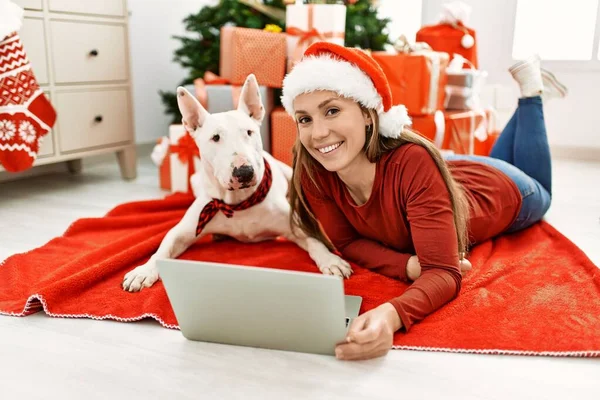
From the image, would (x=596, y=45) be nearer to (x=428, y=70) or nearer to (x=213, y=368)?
(x=428, y=70)

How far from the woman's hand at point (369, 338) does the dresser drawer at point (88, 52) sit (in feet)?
6.21

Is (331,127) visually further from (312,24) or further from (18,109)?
(18,109)

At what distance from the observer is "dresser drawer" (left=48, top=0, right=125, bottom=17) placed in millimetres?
2316

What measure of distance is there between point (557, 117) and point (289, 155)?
5.81 feet

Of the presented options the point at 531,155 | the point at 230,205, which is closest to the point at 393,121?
the point at 230,205

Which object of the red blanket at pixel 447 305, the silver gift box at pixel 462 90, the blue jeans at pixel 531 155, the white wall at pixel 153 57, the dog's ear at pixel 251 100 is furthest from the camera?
the white wall at pixel 153 57

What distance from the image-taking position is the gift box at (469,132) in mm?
2463

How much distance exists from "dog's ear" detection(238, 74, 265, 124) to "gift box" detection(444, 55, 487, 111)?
1387mm

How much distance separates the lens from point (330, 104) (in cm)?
120

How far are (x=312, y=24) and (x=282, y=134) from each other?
1.58ft

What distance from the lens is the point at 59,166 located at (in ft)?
9.75

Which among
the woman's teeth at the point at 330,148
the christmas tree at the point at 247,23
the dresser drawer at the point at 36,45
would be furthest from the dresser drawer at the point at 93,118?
the woman's teeth at the point at 330,148

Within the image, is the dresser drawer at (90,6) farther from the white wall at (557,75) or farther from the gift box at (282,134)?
the white wall at (557,75)

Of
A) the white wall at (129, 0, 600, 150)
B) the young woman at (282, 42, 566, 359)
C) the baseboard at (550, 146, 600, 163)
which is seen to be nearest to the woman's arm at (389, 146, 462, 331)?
the young woman at (282, 42, 566, 359)
